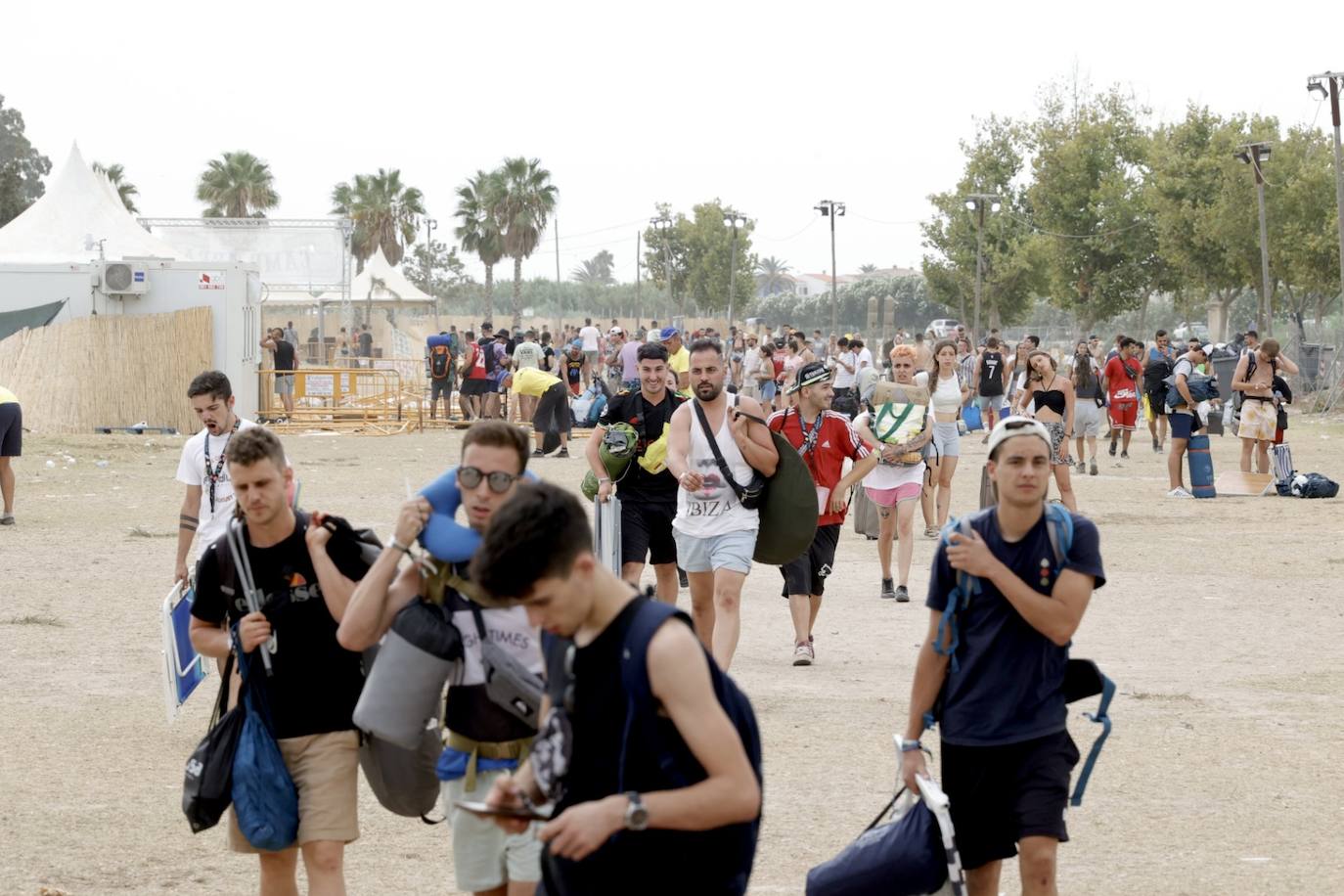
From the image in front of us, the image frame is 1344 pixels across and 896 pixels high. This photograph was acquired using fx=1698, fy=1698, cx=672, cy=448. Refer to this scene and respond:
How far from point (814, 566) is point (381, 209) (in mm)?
71260

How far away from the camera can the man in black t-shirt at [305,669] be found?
440cm

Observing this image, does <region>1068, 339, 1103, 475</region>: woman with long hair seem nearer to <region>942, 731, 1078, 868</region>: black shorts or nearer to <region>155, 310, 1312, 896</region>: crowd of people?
<region>155, 310, 1312, 896</region>: crowd of people

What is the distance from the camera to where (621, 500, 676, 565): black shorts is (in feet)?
29.9

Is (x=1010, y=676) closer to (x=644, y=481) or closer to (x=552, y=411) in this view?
(x=644, y=481)

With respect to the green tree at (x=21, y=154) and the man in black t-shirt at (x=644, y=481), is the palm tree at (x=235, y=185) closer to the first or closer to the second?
the green tree at (x=21, y=154)

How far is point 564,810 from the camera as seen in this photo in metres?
2.93

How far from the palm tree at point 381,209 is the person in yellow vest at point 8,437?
62.8 m

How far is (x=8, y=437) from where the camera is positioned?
50.3 ft

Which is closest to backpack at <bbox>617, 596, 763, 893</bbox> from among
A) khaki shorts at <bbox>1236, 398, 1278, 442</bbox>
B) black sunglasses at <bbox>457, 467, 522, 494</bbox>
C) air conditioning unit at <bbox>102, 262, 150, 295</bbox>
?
black sunglasses at <bbox>457, 467, 522, 494</bbox>

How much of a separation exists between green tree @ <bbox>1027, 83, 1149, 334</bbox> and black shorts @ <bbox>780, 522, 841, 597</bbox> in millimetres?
52305

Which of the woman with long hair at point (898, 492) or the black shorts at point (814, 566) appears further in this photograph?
the woman with long hair at point (898, 492)

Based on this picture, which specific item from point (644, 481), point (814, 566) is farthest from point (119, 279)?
point (814, 566)

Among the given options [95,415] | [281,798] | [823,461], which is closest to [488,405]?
[95,415]

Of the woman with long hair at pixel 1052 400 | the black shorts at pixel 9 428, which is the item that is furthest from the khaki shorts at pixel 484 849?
the black shorts at pixel 9 428
